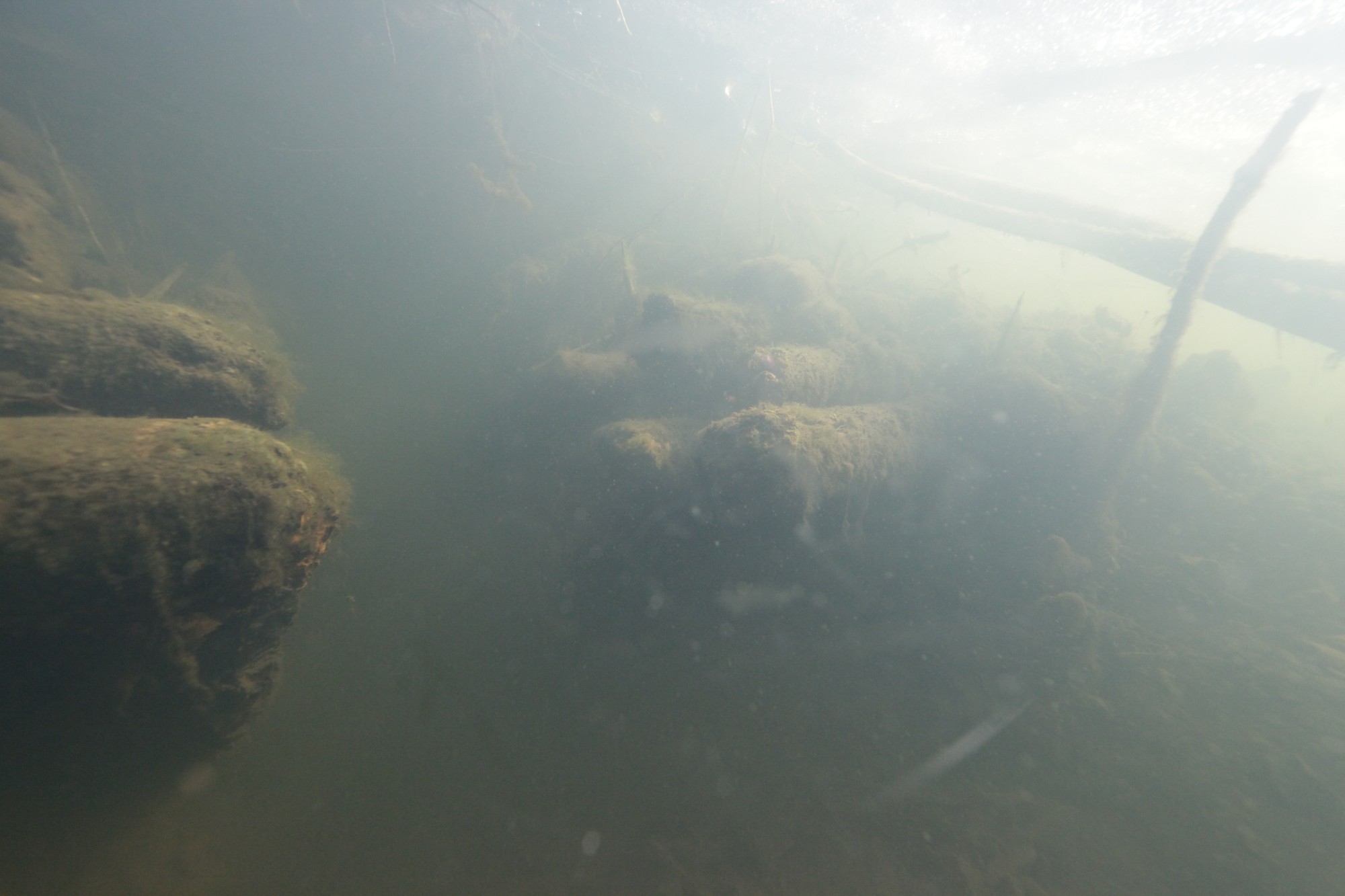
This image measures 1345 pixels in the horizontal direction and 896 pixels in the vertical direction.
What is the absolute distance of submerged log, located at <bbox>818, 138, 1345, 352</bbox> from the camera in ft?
25.4

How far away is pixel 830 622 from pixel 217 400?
20.5ft

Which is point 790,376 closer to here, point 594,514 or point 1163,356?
point 594,514

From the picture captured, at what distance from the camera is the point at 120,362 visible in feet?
12.2

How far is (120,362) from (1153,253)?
1495 centimetres

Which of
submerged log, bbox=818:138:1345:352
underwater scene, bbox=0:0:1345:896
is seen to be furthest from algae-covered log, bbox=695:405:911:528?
submerged log, bbox=818:138:1345:352

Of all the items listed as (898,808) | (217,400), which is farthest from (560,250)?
(898,808)

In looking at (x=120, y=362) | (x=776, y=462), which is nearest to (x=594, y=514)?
(x=776, y=462)

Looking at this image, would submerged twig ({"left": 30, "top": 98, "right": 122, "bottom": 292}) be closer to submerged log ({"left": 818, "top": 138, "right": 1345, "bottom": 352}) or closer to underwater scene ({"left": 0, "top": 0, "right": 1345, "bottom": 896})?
underwater scene ({"left": 0, "top": 0, "right": 1345, "bottom": 896})

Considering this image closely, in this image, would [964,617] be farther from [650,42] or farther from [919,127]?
[919,127]

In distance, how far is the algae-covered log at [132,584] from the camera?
227 centimetres

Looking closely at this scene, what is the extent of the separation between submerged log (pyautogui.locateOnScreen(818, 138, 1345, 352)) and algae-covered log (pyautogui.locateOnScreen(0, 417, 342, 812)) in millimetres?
13453

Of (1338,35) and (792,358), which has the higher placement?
(1338,35)

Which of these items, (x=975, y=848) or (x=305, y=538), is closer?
(x=305, y=538)

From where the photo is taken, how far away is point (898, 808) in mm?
3900
